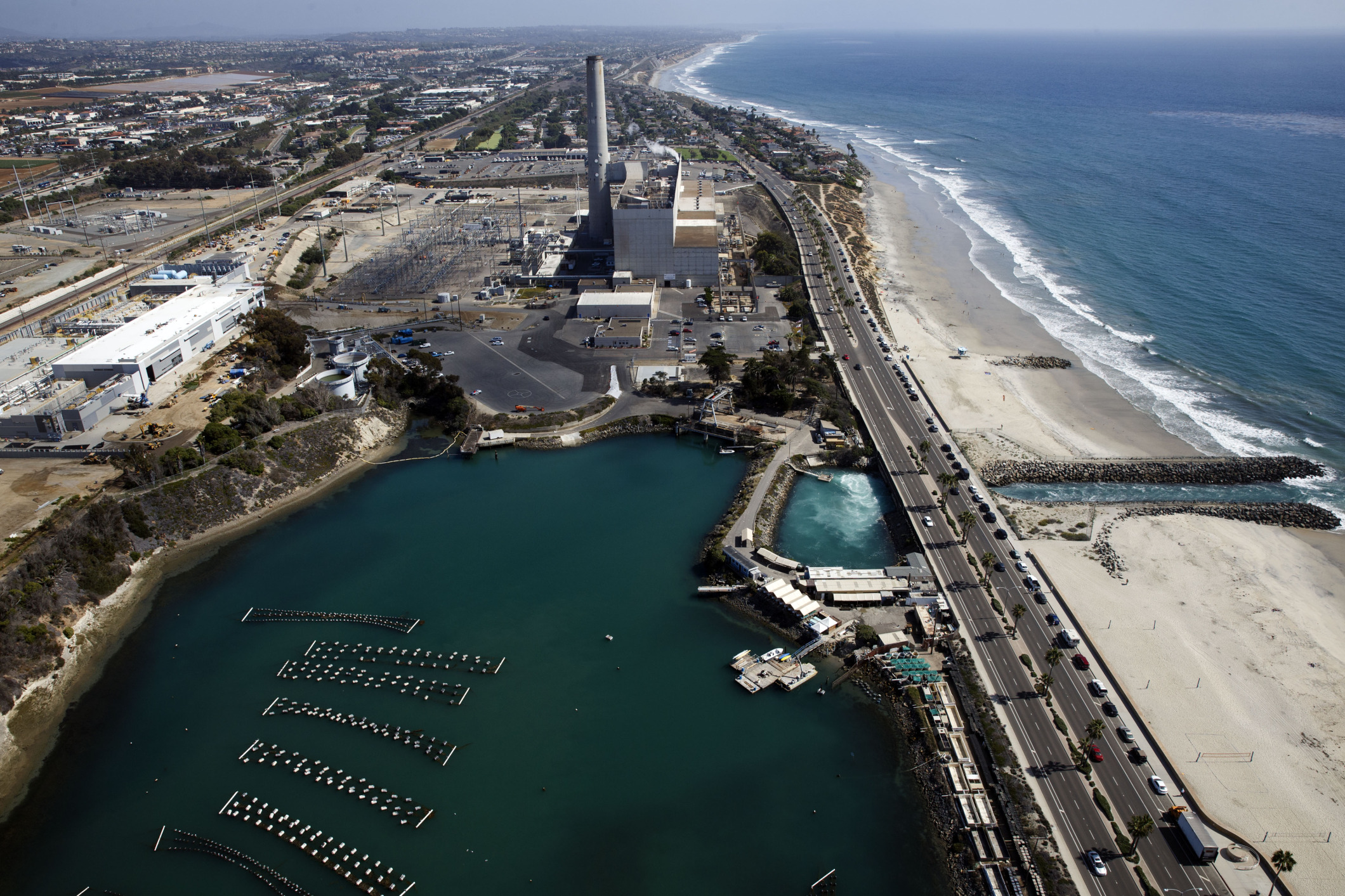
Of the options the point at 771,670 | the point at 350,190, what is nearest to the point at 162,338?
the point at 771,670

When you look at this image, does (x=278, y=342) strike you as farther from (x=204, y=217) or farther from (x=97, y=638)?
(x=204, y=217)

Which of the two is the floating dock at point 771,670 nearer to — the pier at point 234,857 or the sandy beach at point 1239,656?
the sandy beach at point 1239,656

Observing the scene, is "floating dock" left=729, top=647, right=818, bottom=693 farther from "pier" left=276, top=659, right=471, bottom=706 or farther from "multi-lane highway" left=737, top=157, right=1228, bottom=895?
"pier" left=276, top=659, right=471, bottom=706

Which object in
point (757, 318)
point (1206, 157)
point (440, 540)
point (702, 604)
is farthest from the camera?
point (1206, 157)

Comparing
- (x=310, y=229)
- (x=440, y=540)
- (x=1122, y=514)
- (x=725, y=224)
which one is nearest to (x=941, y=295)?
(x=725, y=224)

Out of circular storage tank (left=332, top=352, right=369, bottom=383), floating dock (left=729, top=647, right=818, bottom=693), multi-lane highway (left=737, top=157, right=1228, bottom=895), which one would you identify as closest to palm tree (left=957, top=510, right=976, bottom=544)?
multi-lane highway (left=737, top=157, right=1228, bottom=895)

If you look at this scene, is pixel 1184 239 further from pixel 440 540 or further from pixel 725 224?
pixel 440 540

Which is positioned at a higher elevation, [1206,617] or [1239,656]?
[1206,617]
